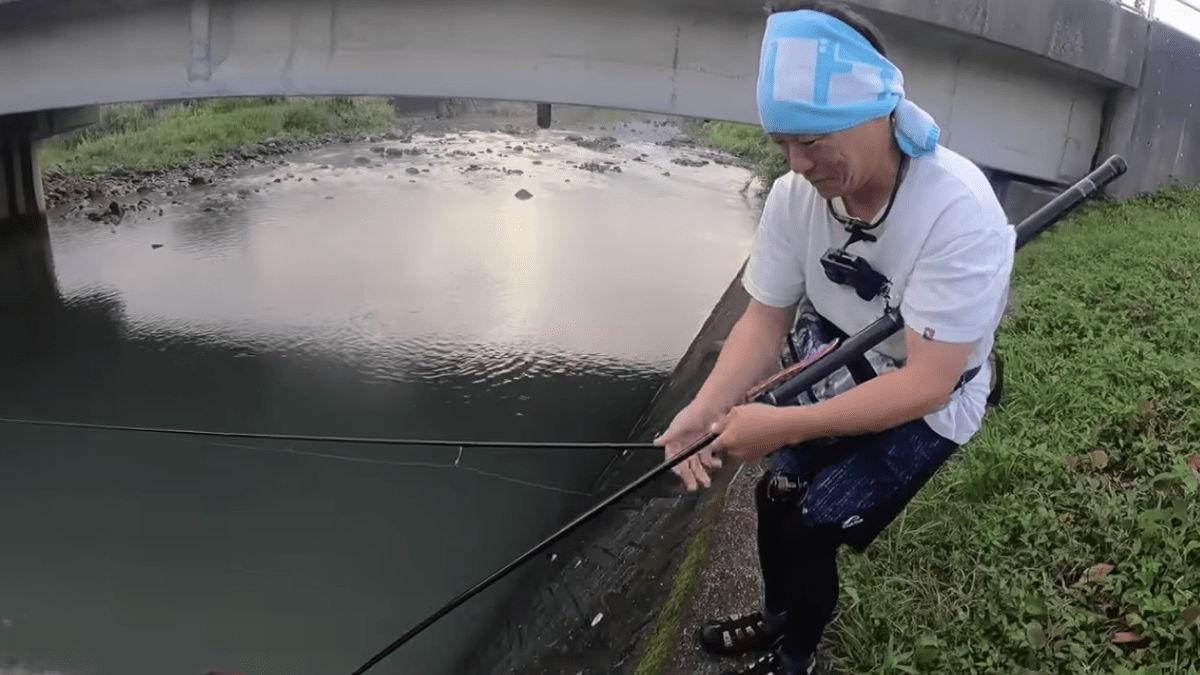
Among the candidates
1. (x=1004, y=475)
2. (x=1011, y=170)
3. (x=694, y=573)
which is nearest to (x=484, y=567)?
(x=694, y=573)

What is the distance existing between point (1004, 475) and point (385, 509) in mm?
4102

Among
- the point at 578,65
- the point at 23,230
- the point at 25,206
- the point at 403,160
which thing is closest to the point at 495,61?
the point at 578,65

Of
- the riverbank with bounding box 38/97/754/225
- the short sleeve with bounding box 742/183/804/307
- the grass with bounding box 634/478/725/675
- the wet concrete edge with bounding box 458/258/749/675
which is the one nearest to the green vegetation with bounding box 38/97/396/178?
the riverbank with bounding box 38/97/754/225

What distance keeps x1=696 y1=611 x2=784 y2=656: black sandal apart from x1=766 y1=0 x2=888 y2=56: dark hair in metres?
1.86

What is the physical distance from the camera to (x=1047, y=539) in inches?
114

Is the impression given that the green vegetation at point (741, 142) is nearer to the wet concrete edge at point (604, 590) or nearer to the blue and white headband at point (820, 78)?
the wet concrete edge at point (604, 590)

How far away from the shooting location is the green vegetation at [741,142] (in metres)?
16.5

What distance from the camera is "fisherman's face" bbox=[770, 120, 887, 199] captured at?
1.58 metres

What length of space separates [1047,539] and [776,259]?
1.80 meters

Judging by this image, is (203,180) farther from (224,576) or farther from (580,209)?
(224,576)

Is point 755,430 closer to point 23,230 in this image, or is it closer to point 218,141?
point 23,230

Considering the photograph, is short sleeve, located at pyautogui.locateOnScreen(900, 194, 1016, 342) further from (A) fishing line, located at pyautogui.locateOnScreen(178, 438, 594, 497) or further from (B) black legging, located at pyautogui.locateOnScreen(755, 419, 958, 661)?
(A) fishing line, located at pyautogui.locateOnScreen(178, 438, 594, 497)

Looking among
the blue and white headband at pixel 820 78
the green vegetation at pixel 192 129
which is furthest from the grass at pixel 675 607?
the green vegetation at pixel 192 129

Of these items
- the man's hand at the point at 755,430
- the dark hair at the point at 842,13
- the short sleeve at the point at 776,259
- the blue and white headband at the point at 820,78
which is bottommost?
the man's hand at the point at 755,430
